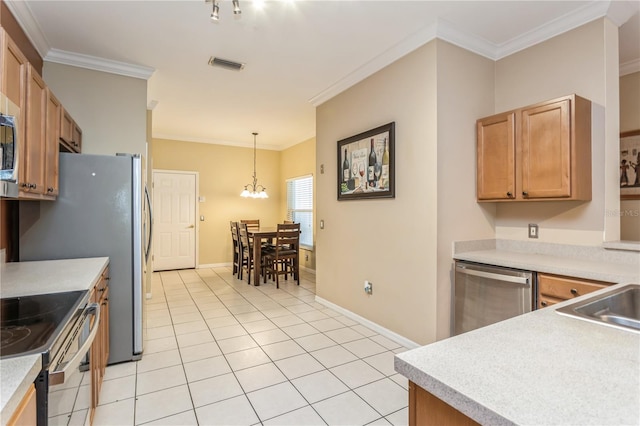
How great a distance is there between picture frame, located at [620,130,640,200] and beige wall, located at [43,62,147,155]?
4681 millimetres

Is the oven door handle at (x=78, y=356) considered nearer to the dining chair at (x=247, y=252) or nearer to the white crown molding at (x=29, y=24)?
the white crown molding at (x=29, y=24)

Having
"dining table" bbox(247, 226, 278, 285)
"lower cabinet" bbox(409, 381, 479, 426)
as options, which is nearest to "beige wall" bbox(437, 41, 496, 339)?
"lower cabinet" bbox(409, 381, 479, 426)

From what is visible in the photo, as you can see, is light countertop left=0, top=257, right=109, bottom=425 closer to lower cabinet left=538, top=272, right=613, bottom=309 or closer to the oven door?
the oven door

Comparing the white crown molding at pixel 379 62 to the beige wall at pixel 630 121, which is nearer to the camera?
the white crown molding at pixel 379 62

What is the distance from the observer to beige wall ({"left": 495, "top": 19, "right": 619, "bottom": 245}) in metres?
2.36

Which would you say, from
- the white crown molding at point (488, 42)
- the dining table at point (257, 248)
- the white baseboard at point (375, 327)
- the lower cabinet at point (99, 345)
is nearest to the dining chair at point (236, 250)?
the dining table at point (257, 248)

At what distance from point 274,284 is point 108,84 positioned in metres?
3.48

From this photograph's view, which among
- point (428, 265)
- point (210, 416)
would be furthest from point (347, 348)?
point (210, 416)

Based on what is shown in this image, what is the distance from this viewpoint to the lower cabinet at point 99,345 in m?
1.70

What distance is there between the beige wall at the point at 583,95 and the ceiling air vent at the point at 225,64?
8.66ft

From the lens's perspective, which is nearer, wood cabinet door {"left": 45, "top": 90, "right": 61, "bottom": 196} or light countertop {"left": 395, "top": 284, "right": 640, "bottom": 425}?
light countertop {"left": 395, "top": 284, "right": 640, "bottom": 425}

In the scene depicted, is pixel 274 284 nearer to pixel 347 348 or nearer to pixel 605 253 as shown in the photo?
pixel 347 348

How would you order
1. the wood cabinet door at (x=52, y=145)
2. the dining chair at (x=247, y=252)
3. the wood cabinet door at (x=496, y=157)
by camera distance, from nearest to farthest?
the wood cabinet door at (x=52, y=145)
the wood cabinet door at (x=496, y=157)
the dining chair at (x=247, y=252)

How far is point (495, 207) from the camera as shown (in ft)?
9.92
